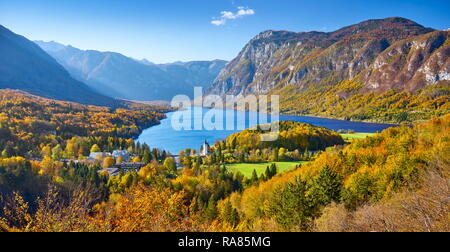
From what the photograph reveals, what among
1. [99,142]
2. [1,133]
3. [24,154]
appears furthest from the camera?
[99,142]

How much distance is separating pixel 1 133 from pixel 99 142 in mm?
26331

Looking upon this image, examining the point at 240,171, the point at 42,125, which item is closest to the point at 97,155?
the point at 42,125

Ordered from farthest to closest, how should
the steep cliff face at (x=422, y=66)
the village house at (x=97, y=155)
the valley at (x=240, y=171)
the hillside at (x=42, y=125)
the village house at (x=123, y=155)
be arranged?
the steep cliff face at (x=422, y=66) → the hillside at (x=42, y=125) → the village house at (x=123, y=155) → the village house at (x=97, y=155) → the valley at (x=240, y=171)

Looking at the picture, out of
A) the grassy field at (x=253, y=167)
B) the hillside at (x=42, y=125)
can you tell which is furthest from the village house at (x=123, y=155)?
the grassy field at (x=253, y=167)

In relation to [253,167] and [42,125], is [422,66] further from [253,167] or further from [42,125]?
[42,125]

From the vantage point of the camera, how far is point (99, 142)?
8738 cm

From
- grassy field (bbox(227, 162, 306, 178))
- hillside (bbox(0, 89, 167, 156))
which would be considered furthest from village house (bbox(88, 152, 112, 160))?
grassy field (bbox(227, 162, 306, 178))

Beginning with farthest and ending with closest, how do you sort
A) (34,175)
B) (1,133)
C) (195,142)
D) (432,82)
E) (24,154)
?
(432,82) → (195,142) → (1,133) → (24,154) → (34,175)

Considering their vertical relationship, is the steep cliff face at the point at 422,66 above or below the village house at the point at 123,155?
above

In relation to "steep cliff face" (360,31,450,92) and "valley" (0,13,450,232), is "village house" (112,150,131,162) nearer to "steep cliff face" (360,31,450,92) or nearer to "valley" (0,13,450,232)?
"valley" (0,13,450,232)

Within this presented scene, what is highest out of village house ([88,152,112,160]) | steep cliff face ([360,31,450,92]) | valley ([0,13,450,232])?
steep cliff face ([360,31,450,92])

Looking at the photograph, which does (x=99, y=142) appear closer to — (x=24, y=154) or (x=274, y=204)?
(x=24, y=154)

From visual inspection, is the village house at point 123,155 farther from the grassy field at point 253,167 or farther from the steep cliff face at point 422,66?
the steep cliff face at point 422,66
